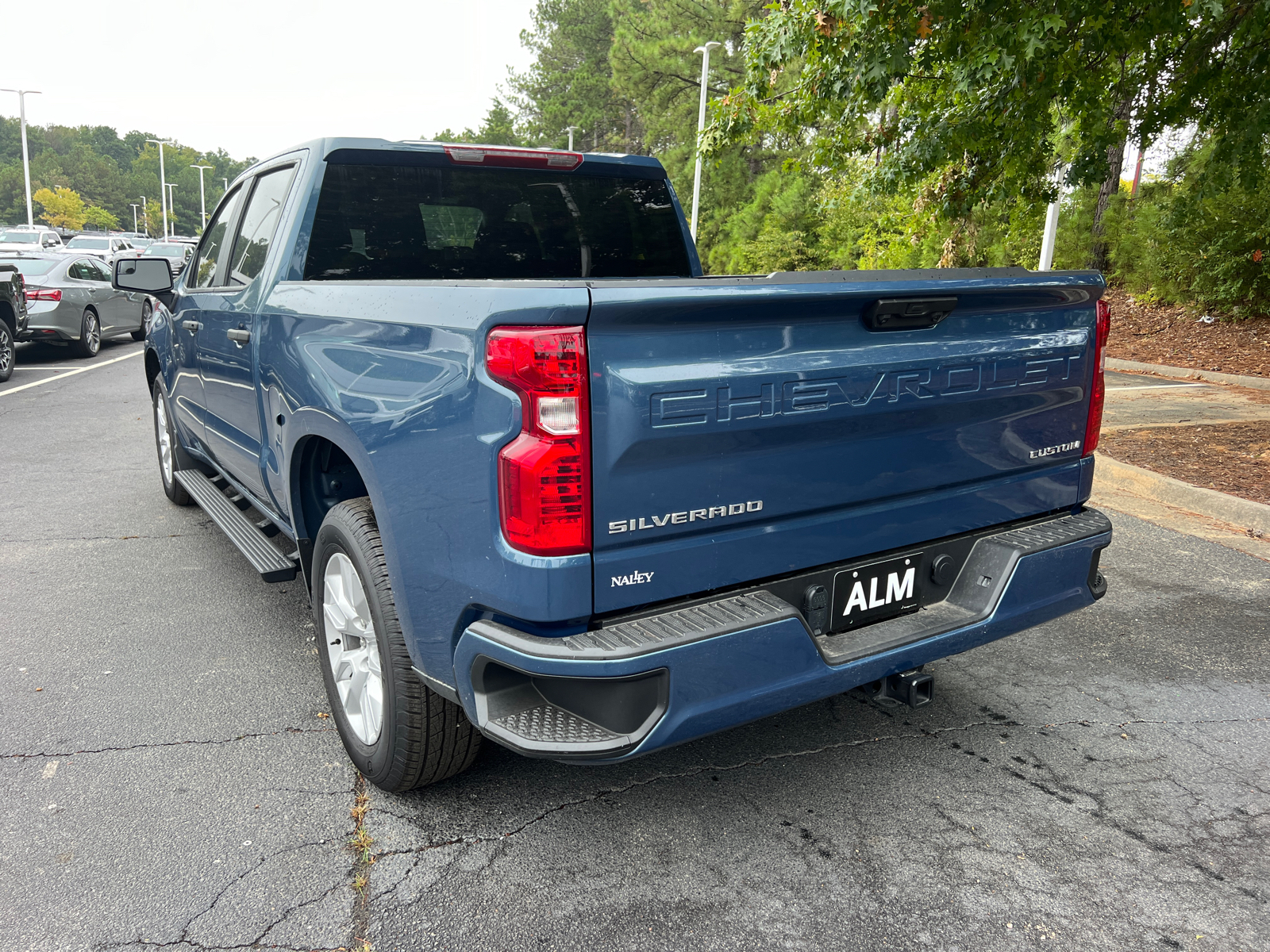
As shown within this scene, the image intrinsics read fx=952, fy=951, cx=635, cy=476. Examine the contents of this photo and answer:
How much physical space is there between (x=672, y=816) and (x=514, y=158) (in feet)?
8.64

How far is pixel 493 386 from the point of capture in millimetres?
2104

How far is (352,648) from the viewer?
10.1 feet

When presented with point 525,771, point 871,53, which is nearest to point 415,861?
point 525,771

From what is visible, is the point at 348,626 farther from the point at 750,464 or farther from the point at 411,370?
the point at 750,464

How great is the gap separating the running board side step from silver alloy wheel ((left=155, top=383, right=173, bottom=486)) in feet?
1.91

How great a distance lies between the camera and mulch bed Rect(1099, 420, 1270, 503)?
650cm

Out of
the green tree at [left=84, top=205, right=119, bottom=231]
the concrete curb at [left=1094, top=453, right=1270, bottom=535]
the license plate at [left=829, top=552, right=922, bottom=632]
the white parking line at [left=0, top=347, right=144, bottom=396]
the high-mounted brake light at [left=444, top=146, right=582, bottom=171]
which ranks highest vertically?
the green tree at [left=84, top=205, right=119, bottom=231]

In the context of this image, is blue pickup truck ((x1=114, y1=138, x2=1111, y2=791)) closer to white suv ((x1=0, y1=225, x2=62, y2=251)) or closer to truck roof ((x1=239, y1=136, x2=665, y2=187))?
truck roof ((x1=239, y1=136, x2=665, y2=187))

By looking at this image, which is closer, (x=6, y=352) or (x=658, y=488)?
(x=658, y=488)

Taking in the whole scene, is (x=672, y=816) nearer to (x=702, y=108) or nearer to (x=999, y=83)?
(x=999, y=83)

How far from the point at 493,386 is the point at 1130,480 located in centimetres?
605

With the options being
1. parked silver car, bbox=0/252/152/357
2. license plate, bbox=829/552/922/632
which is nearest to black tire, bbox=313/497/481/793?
license plate, bbox=829/552/922/632

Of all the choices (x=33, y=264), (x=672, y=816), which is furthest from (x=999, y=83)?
(x=33, y=264)

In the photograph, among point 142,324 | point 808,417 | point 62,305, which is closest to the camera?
point 808,417
